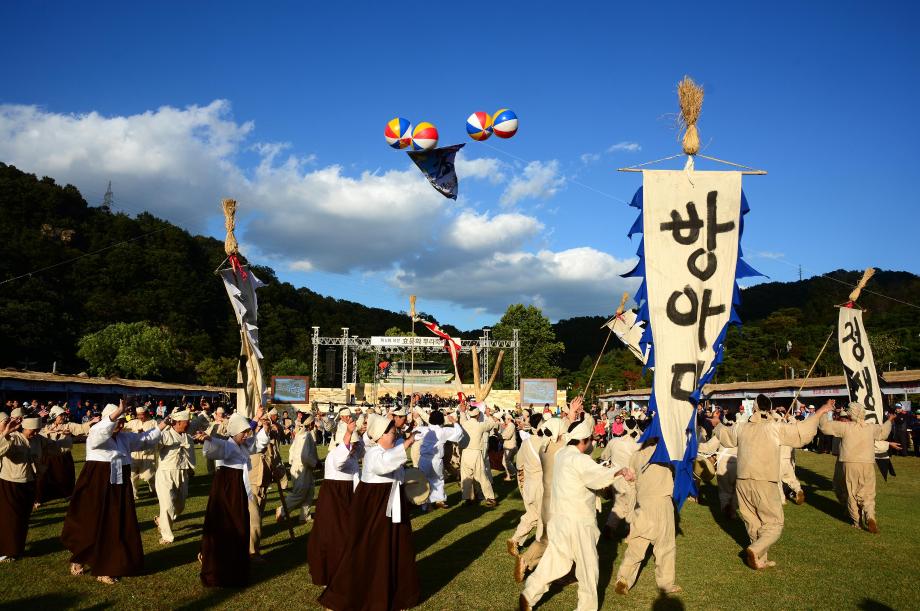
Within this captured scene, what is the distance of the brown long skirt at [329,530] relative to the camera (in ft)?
22.4

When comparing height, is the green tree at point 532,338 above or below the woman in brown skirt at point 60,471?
above

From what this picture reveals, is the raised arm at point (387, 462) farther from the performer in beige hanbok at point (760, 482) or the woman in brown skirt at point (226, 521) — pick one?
the performer in beige hanbok at point (760, 482)

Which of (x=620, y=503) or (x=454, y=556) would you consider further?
(x=620, y=503)

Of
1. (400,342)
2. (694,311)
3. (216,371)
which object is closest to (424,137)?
(694,311)

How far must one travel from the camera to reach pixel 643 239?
7.10m

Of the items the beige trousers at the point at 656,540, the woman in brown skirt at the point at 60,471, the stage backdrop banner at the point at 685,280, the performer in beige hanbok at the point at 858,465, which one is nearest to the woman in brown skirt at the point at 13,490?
the woman in brown skirt at the point at 60,471

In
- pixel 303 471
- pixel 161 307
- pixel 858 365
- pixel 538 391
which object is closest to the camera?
pixel 303 471

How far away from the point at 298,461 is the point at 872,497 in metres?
8.33

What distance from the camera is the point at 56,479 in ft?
40.3

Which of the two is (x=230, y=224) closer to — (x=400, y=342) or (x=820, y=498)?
(x=820, y=498)

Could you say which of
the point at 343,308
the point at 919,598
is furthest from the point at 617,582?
the point at 343,308

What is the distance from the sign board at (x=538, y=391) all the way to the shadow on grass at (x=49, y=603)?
2590 centimetres

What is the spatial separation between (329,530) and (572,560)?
260 centimetres

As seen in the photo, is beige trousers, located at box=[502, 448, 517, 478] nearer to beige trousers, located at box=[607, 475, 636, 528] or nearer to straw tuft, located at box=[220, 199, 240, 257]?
beige trousers, located at box=[607, 475, 636, 528]
